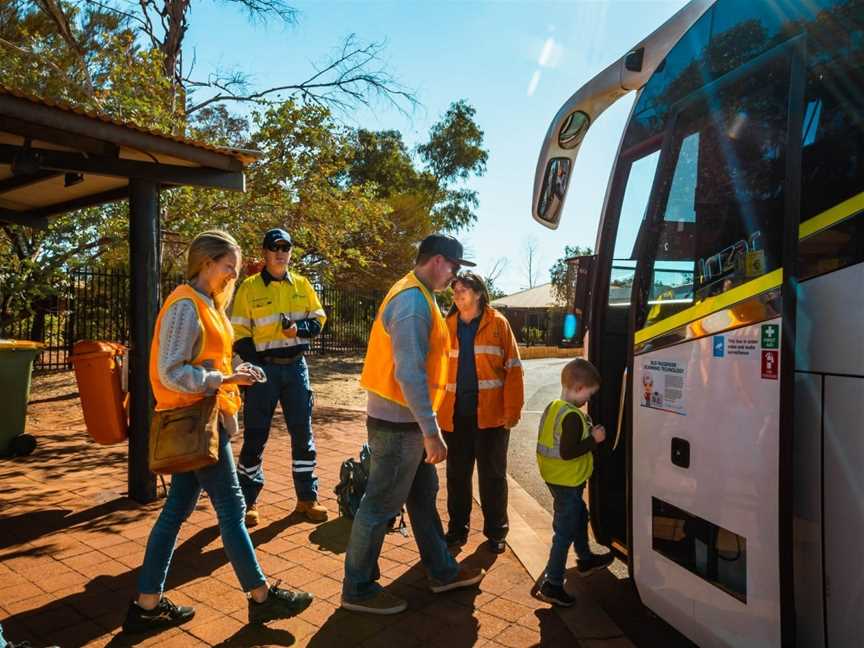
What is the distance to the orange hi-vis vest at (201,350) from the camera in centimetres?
306

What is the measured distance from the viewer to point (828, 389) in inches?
90.1

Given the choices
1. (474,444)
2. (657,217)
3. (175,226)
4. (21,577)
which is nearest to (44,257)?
(175,226)

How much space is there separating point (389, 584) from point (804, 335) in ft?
8.55

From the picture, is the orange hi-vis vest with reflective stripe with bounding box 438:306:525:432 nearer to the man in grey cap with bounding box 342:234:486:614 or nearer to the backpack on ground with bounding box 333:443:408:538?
the backpack on ground with bounding box 333:443:408:538

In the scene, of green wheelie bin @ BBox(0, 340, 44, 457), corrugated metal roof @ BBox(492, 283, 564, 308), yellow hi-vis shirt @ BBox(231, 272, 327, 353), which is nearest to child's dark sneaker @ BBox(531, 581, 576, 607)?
yellow hi-vis shirt @ BBox(231, 272, 327, 353)

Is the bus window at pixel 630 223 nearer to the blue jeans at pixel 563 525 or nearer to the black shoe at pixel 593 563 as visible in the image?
the blue jeans at pixel 563 525

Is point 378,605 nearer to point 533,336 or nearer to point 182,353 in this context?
point 182,353

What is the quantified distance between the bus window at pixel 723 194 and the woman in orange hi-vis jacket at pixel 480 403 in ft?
4.76

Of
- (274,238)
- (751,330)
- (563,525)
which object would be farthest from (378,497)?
(274,238)

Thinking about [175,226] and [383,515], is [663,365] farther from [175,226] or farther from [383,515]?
[175,226]

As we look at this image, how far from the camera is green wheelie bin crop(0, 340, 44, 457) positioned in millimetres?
6332

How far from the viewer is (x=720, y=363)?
8.62ft

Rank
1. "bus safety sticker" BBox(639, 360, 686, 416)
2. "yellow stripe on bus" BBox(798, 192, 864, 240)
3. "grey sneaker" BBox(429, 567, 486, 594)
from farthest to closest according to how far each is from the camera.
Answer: "grey sneaker" BBox(429, 567, 486, 594), "bus safety sticker" BBox(639, 360, 686, 416), "yellow stripe on bus" BBox(798, 192, 864, 240)

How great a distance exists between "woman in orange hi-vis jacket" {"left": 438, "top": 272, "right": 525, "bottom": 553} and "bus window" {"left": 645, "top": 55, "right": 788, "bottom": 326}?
1.45 meters
